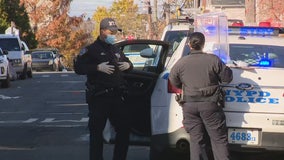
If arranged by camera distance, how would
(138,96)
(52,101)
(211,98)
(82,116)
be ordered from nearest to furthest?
(211,98) < (138,96) < (82,116) < (52,101)

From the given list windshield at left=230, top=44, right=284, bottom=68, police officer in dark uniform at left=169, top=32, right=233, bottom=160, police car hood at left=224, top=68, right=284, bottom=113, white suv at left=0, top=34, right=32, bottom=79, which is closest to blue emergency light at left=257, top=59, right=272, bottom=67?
windshield at left=230, top=44, right=284, bottom=68

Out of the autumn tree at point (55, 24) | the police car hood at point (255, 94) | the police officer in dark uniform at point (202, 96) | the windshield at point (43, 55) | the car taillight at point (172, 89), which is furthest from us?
the autumn tree at point (55, 24)

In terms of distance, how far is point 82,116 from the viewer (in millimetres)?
14477

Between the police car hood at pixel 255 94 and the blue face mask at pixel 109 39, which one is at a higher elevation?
the blue face mask at pixel 109 39

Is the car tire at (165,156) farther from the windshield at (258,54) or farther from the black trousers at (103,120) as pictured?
the windshield at (258,54)

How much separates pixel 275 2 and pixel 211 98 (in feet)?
59.9

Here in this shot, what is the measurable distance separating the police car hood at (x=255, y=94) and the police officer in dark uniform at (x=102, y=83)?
126cm

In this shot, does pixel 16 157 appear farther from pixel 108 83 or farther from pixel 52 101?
pixel 52 101

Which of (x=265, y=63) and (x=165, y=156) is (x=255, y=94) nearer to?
(x=265, y=63)

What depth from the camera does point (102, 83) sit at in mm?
7613

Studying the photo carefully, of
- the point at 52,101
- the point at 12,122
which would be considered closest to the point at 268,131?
the point at 12,122

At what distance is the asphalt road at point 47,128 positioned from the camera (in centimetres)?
955

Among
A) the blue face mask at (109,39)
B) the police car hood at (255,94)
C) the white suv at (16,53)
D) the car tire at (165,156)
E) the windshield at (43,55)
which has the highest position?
the blue face mask at (109,39)

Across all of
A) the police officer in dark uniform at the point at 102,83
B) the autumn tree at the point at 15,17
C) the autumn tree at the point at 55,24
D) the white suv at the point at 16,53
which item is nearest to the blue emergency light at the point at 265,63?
the police officer in dark uniform at the point at 102,83
